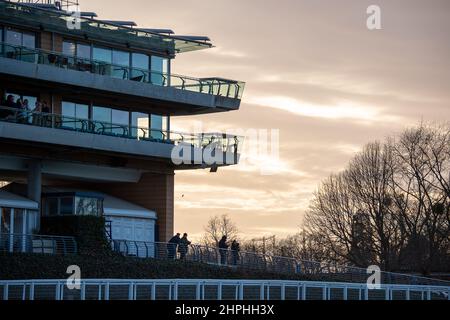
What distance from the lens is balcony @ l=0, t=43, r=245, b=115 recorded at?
5259cm

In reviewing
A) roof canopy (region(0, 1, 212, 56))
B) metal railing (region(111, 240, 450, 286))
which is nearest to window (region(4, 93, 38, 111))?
roof canopy (region(0, 1, 212, 56))

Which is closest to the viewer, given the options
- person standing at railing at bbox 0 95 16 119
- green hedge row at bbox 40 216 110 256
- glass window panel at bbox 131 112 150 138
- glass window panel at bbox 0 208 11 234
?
person standing at railing at bbox 0 95 16 119

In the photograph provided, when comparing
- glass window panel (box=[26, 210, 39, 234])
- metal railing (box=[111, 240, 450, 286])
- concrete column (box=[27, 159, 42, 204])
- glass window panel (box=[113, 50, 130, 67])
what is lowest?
metal railing (box=[111, 240, 450, 286])

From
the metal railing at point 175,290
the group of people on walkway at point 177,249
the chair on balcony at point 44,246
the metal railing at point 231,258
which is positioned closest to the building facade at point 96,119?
the chair on balcony at point 44,246

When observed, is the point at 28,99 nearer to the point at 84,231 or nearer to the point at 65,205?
the point at 65,205

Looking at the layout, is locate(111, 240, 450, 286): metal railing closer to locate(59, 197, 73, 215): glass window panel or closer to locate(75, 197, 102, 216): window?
locate(75, 197, 102, 216): window

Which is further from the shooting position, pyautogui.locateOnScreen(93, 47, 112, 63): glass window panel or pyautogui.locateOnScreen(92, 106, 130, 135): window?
pyautogui.locateOnScreen(93, 47, 112, 63): glass window panel

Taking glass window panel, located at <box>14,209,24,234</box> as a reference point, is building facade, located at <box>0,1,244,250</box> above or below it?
above

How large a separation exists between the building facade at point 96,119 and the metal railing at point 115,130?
5cm

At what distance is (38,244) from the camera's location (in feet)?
168

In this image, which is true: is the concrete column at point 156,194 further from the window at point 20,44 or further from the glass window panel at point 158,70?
the window at point 20,44

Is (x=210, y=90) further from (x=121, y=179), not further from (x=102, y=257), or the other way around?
(x=102, y=257)

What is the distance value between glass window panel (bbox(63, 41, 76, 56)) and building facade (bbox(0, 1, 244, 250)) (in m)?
0.05
